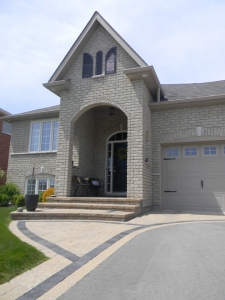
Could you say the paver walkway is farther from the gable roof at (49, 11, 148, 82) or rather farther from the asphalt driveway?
the gable roof at (49, 11, 148, 82)

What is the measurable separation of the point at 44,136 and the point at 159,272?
11007 mm

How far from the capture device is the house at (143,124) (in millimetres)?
9320

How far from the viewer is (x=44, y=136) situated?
515 inches

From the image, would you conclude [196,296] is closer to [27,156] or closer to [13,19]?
[13,19]

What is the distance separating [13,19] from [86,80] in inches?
178

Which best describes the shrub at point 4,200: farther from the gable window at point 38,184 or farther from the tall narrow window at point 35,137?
the tall narrow window at point 35,137

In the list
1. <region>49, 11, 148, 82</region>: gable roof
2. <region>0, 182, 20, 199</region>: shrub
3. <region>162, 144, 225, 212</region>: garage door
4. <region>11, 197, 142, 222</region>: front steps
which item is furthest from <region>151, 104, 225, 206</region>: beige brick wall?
<region>0, 182, 20, 199</region>: shrub

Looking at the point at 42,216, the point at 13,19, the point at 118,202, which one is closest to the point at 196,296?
the point at 42,216

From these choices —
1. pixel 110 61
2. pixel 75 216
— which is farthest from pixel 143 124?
pixel 75 216

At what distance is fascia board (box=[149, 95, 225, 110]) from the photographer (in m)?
9.45

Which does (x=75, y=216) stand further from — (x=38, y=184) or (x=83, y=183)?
(x=38, y=184)

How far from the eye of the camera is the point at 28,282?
2.79 meters

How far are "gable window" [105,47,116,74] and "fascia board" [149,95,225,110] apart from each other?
211cm

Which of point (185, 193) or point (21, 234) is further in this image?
point (185, 193)
